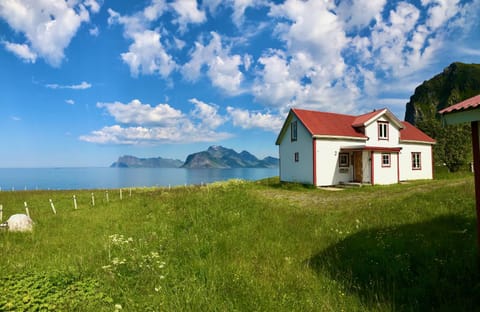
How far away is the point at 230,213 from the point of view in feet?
30.8

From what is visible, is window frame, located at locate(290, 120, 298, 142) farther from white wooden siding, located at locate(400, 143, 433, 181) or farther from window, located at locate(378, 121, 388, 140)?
white wooden siding, located at locate(400, 143, 433, 181)

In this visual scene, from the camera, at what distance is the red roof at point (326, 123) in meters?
23.1

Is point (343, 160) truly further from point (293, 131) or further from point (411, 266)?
point (411, 266)

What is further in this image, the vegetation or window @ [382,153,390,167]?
the vegetation

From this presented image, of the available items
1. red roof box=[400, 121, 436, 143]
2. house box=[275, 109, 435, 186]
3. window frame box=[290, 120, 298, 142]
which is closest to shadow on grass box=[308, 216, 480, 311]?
house box=[275, 109, 435, 186]

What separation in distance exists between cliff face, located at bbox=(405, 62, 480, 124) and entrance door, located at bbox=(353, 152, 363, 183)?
12990 cm

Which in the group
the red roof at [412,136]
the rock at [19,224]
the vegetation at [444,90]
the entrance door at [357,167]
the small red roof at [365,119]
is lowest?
the rock at [19,224]

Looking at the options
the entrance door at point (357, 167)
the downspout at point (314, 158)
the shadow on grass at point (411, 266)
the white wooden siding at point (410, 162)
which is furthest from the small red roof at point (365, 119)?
the shadow on grass at point (411, 266)

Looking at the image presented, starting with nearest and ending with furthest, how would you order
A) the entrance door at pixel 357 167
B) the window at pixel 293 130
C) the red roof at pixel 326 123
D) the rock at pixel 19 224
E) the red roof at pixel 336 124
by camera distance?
the rock at pixel 19 224
the red roof at pixel 326 123
the red roof at pixel 336 124
the entrance door at pixel 357 167
the window at pixel 293 130

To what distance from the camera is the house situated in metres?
22.7

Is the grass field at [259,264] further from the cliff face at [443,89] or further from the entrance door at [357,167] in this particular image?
the cliff face at [443,89]

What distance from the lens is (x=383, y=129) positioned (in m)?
25.1

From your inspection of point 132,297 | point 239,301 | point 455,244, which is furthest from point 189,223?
point 455,244

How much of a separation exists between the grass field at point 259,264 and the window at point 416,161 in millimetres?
19526
